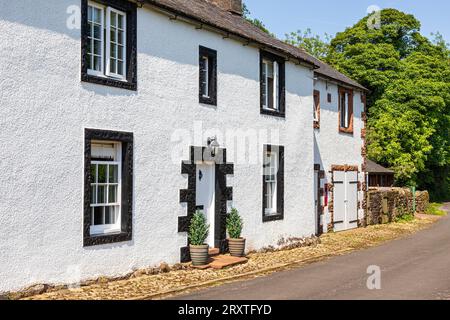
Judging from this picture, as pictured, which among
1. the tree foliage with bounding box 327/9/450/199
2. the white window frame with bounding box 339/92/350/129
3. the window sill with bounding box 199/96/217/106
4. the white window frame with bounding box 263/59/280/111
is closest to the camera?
→ the window sill with bounding box 199/96/217/106

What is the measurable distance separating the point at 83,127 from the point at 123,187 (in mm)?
1625

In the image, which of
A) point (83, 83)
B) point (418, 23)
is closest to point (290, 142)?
point (83, 83)

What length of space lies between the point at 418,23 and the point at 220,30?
31.2 m

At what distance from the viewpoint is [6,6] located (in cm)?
897

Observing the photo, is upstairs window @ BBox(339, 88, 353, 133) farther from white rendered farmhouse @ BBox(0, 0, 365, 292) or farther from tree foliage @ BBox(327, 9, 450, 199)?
tree foliage @ BBox(327, 9, 450, 199)

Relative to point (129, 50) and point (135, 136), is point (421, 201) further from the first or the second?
point (129, 50)

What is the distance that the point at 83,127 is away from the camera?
10.3m

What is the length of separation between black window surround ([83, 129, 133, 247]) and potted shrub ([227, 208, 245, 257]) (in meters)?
3.68

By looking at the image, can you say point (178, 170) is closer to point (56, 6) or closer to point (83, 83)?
point (83, 83)

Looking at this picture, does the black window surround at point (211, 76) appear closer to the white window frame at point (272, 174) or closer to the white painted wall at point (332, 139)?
the white window frame at point (272, 174)

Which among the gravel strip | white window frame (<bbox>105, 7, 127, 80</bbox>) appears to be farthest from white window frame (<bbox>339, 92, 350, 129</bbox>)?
white window frame (<bbox>105, 7, 127, 80</bbox>)

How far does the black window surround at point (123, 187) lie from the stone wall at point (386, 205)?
15953 mm

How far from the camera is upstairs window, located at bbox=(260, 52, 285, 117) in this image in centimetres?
1622

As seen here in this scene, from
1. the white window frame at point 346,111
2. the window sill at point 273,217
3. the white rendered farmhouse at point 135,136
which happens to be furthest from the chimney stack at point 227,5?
the window sill at point 273,217
